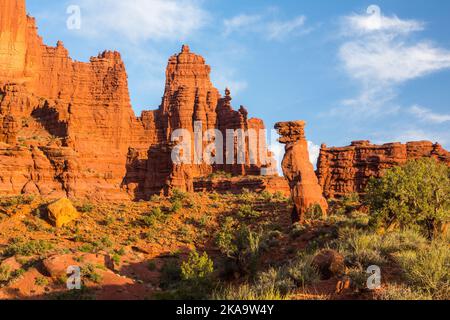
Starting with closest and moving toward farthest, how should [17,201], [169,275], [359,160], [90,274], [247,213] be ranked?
[90,274], [169,275], [17,201], [247,213], [359,160]

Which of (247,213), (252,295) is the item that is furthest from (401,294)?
(247,213)

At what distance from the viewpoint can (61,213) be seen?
37156 mm

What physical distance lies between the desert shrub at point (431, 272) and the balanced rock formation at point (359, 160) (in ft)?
176

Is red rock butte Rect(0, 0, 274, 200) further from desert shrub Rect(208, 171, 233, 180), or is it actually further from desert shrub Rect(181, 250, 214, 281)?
desert shrub Rect(181, 250, 214, 281)

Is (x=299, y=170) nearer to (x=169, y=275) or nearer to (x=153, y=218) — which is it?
(x=169, y=275)

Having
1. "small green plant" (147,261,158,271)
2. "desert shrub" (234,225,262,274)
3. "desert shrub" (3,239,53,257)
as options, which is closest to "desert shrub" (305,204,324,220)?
"desert shrub" (234,225,262,274)

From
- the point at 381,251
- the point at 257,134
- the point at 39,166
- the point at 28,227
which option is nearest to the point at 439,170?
the point at 381,251

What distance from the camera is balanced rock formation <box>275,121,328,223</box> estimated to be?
31.8m

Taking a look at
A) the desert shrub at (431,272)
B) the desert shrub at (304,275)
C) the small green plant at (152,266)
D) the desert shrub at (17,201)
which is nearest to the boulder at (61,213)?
the desert shrub at (17,201)

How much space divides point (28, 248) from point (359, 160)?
52428mm

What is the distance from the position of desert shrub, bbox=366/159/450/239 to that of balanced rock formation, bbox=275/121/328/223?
7322 mm

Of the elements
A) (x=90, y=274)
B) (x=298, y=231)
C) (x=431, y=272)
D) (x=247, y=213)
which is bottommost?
(x=90, y=274)

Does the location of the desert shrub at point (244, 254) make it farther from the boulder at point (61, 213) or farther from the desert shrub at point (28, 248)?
the boulder at point (61, 213)

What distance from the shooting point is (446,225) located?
75.0 ft
